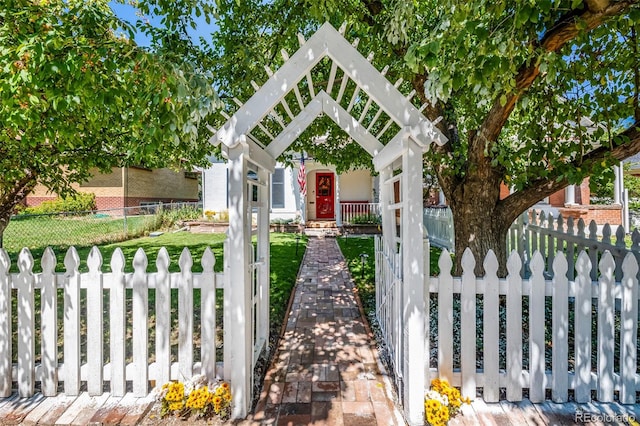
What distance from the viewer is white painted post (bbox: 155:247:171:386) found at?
276cm

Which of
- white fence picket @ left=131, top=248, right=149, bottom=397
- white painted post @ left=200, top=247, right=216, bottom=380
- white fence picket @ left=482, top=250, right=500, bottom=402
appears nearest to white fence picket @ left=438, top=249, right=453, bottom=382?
white fence picket @ left=482, top=250, right=500, bottom=402

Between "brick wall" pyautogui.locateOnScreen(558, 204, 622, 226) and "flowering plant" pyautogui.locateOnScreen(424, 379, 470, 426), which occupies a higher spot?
"brick wall" pyautogui.locateOnScreen(558, 204, 622, 226)

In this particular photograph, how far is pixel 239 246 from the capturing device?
2.59 metres

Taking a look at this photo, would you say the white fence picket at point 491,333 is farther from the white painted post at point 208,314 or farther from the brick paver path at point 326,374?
the white painted post at point 208,314

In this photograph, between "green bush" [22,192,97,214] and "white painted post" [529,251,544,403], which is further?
"green bush" [22,192,97,214]

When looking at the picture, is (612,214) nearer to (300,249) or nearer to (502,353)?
(300,249)

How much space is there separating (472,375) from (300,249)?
25.9 ft

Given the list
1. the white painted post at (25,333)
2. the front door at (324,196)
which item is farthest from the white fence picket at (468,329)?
the front door at (324,196)

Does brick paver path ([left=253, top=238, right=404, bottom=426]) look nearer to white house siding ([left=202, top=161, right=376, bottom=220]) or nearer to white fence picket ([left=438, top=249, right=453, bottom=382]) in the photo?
white fence picket ([left=438, top=249, right=453, bottom=382])

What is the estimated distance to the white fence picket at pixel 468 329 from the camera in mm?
2682

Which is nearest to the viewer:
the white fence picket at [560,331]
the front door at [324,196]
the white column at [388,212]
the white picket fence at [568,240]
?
the white fence picket at [560,331]

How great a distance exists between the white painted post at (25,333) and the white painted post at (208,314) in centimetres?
143

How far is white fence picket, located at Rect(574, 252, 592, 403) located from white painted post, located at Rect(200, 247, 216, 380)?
2950mm

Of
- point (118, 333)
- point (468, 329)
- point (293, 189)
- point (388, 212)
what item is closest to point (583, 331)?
point (468, 329)
